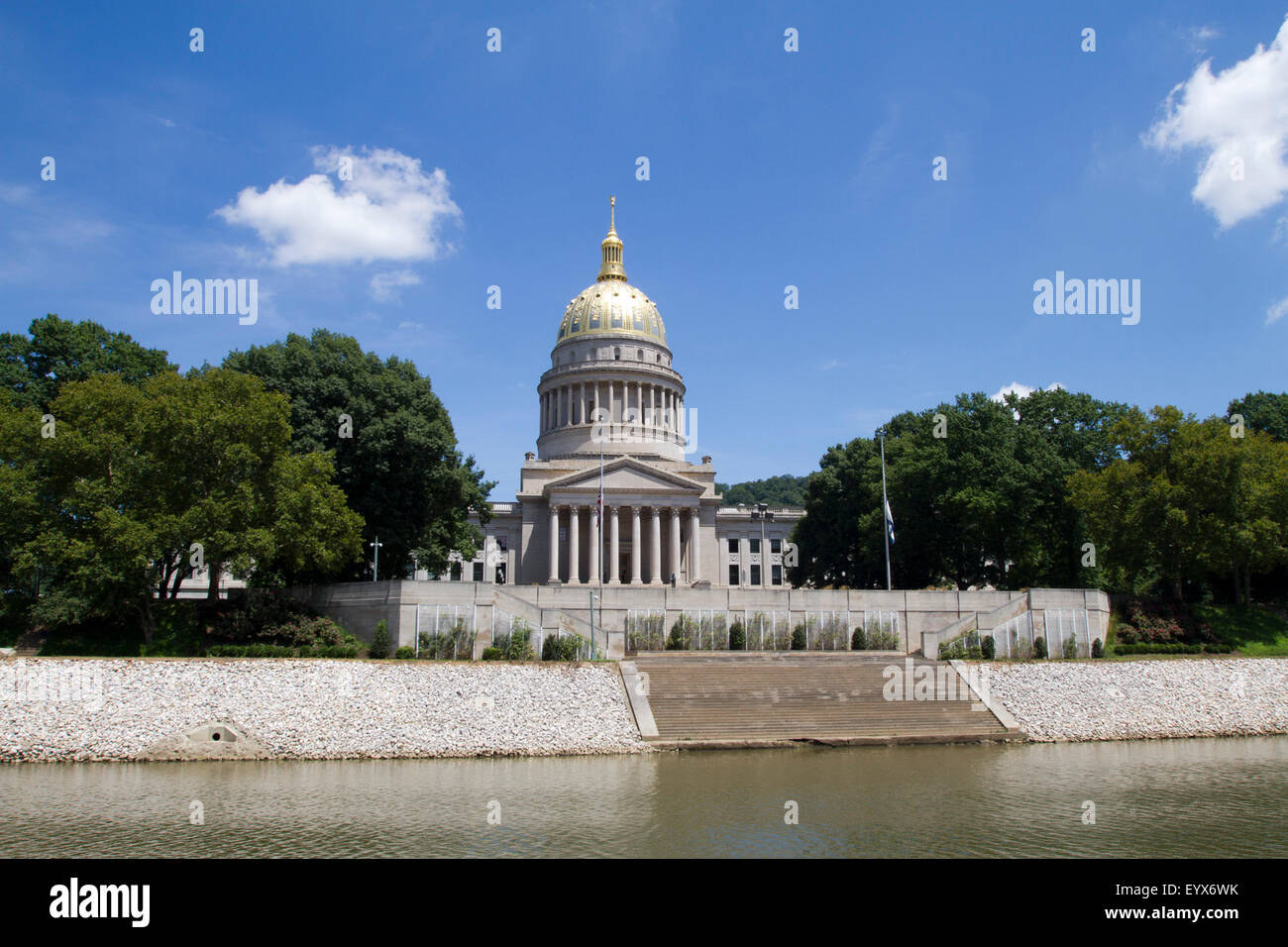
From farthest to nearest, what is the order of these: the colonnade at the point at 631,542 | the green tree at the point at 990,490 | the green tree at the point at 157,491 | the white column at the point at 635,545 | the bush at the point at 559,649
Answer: the colonnade at the point at 631,542 → the white column at the point at 635,545 → the green tree at the point at 990,490 → the bush at the point at 559,649 → the green tree at the point at 157,491

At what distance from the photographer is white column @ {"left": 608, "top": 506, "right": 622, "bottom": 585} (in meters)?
75.4

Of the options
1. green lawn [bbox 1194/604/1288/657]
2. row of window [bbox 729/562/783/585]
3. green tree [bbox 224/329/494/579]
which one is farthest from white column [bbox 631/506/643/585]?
green lawn [bbox 1194/604/1288/657]

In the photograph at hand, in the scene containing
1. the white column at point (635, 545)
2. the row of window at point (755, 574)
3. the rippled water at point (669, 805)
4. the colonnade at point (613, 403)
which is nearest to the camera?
the rippled water at point (669, 805)

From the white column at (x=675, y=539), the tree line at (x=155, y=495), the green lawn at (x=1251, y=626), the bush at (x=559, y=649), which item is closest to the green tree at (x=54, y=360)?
the tree line at (x=155, y=495)

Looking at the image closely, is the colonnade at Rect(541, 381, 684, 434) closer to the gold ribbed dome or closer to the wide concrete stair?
the gold ribbed dome

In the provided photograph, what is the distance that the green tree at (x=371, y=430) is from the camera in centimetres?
5228

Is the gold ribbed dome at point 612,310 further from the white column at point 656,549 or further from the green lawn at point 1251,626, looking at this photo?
the green lawn at point 1251,626

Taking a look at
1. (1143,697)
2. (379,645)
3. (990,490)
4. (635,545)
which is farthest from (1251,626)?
(379,645)

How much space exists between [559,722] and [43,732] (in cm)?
1645

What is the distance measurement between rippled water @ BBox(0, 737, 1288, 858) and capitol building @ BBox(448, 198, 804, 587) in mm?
41864

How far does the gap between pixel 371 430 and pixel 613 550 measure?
2800 centimetres

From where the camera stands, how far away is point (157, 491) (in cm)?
4241

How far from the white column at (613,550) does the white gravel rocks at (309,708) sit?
37501 mm
